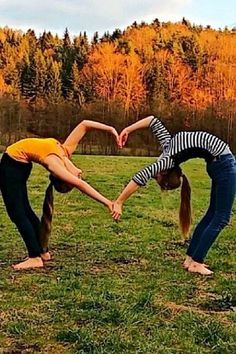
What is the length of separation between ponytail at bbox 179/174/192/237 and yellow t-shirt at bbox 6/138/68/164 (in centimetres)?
134

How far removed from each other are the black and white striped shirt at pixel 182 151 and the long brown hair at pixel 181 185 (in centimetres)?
12

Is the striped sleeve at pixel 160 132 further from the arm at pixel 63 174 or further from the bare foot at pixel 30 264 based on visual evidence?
the bare foot at pixel 30 264

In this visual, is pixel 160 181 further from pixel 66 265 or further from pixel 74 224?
pixel 74 224

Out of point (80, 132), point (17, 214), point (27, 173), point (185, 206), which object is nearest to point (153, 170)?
point (185, 206)

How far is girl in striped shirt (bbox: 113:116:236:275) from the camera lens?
627 centimetres

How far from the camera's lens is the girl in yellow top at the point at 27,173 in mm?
6344

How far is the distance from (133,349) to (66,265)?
2.79 metres

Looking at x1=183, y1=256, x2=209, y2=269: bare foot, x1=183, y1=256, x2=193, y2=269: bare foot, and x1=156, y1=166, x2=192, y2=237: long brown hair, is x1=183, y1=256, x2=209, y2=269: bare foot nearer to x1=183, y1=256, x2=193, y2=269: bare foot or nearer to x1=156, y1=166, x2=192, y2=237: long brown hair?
x1=183, y1=256, x2=193, y2=269: bare foot

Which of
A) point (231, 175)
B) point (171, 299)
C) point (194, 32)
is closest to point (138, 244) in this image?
point (231, 175)

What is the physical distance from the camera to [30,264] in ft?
21.6

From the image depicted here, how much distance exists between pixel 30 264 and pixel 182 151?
1.98m

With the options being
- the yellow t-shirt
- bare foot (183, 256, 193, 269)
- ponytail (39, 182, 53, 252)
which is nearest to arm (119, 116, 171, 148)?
the yellow t-shirt

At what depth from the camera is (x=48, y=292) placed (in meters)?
5.45

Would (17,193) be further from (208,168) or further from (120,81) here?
(120,81)
